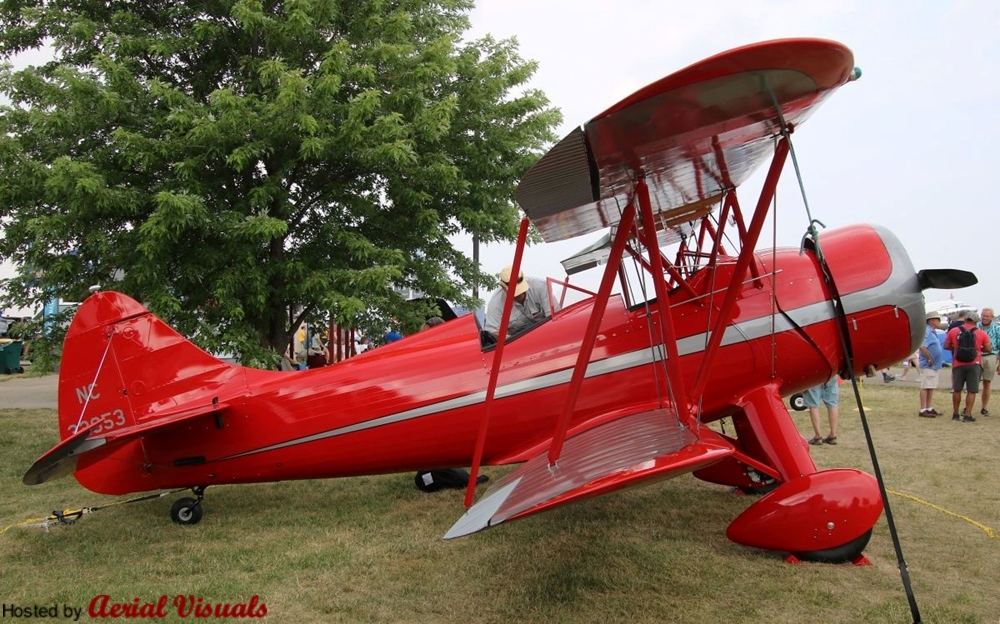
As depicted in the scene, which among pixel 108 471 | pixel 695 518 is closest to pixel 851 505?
pixel 695 518

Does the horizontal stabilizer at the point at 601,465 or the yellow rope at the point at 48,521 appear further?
the yellow rope at the point at 48,521

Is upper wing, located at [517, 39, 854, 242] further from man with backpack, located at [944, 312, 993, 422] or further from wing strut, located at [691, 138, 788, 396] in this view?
man with backpack, located at [944, 312, 993, 422]

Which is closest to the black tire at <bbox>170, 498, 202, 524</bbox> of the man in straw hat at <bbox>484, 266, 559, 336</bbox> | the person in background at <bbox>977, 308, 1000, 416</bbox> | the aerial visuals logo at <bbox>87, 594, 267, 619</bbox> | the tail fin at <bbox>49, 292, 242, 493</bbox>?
the tail fin at <bbox>49, 292, 242, 493</bbox>

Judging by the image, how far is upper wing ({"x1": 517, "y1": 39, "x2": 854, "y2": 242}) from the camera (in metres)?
2.57

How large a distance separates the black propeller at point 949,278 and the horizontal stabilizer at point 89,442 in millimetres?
5050

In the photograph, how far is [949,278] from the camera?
4.39 m

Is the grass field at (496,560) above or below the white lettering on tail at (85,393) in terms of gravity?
below

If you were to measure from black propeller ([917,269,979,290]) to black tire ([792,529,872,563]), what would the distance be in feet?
5.90

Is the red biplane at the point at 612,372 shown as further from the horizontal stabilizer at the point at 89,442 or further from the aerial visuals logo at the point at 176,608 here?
the aerial visuals logo at the point at 176,608

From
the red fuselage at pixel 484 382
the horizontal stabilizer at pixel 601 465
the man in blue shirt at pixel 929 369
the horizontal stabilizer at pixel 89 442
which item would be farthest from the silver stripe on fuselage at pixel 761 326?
the man in blue shirt at pixel 929 369

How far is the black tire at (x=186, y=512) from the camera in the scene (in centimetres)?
509

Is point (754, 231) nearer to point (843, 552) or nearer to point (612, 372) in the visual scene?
point (612, 372)

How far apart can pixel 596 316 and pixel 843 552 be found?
6.68 ft

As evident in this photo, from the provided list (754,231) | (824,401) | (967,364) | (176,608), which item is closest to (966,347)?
(967,364)
